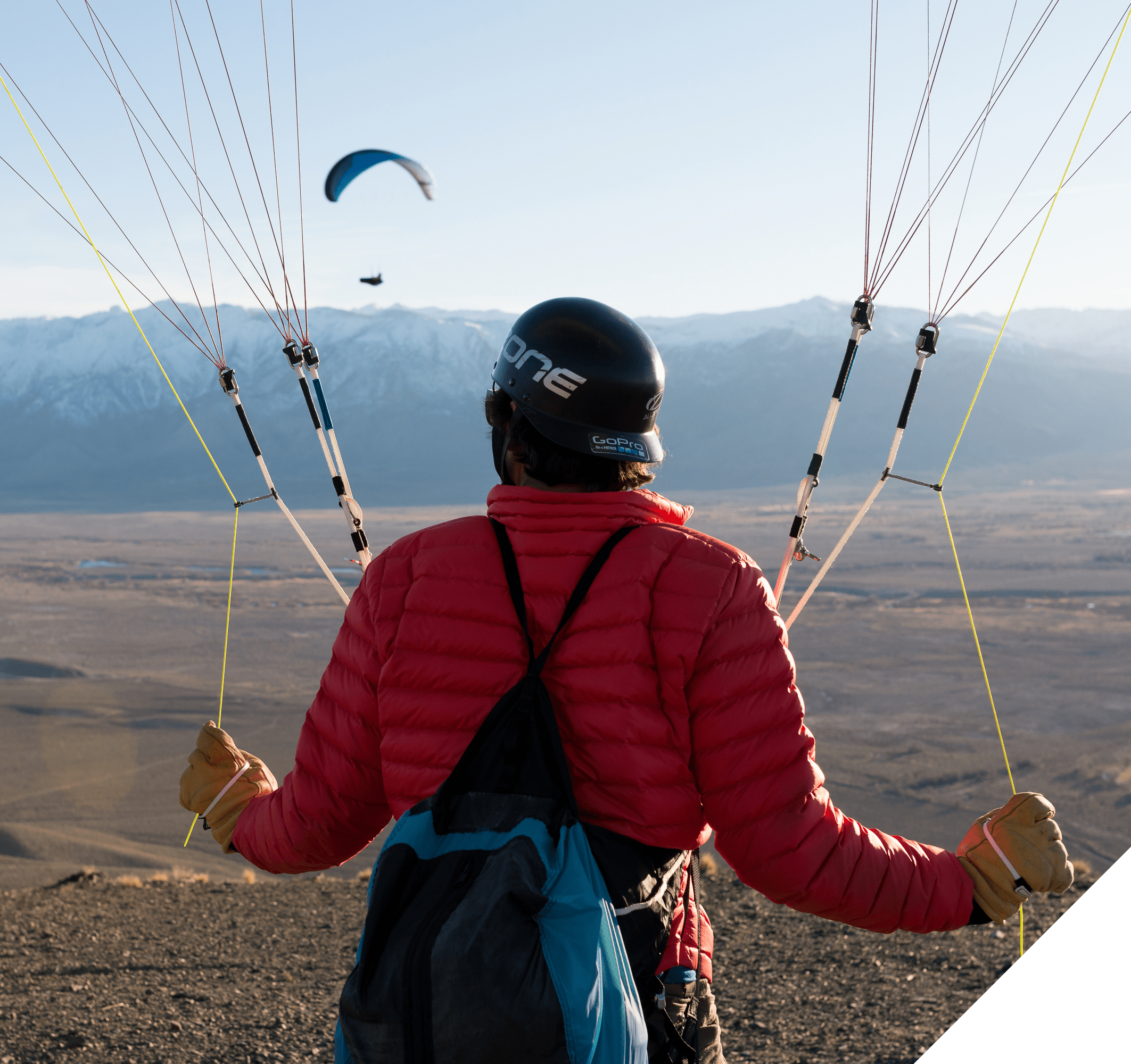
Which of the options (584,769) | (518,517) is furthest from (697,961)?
(518,517)

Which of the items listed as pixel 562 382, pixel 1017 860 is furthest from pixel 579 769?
pixel 1017 860

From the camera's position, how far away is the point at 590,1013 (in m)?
1.08

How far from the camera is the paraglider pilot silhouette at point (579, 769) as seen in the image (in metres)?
1.09

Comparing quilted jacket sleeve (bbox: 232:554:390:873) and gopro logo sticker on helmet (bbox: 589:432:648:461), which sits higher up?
gopro logo sticker on helmet (bbox: 589:432:648:461)

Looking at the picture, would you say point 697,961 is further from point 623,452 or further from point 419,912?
point 623,452

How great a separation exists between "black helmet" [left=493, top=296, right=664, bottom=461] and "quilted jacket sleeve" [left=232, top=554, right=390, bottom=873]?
35 centimetres

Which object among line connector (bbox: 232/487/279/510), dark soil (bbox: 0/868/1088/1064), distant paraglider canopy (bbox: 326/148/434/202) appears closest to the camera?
line connector (bbox: 232/487/279/510)

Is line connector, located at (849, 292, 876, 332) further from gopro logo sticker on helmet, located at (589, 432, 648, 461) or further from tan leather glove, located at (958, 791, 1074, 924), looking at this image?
tan leather glove, located at (958, 791, 1074, 924)

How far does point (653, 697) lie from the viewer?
→ 1289mm

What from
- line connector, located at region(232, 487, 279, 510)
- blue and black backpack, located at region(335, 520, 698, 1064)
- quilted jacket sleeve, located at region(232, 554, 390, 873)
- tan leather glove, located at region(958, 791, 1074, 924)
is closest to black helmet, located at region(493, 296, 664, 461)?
blue and black backpack, located at region(335, 520, 698, 1064)

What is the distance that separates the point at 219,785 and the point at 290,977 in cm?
479

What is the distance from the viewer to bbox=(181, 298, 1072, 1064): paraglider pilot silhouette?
109cm

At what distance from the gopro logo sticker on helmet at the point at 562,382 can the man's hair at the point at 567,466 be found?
0.07 m

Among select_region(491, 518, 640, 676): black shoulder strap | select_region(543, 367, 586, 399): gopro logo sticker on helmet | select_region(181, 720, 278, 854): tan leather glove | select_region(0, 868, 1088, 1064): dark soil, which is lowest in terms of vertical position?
select_region(0, 868, 1088, 1064): dark soil
